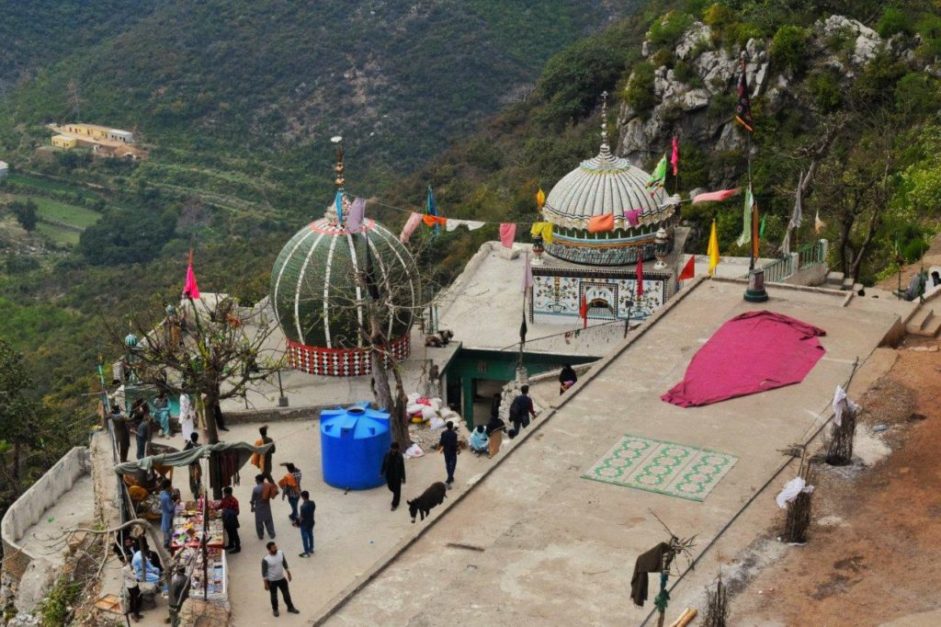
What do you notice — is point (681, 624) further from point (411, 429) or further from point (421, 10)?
point (421, 10)

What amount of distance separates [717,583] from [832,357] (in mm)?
7798

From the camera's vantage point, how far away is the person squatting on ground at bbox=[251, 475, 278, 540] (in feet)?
66.7

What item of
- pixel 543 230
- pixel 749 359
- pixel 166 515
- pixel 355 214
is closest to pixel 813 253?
pixel 543 230

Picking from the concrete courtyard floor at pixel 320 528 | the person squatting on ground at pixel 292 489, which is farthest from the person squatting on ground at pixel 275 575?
the person squatting on ground at pixel 292 489

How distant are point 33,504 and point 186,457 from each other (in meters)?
6.53

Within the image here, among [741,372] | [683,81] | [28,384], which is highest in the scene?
[683,81]

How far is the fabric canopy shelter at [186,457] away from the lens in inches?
770

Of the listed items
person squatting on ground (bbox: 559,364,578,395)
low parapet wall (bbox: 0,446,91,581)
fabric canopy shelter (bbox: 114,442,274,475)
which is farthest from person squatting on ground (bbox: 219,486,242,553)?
person squatting on ground (bbox: 559,364,578,395)

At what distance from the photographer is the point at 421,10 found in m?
79.1

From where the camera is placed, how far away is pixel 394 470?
71.9 ft

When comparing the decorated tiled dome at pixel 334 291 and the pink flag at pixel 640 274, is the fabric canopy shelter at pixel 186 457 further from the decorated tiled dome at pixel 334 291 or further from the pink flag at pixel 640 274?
the pink flag at pixel 640 274

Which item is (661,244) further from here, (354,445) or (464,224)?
(464,224)

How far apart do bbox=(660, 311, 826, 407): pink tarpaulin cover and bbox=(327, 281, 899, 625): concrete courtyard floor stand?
0.22m

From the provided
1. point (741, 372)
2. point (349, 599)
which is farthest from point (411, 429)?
point (349, 599)
